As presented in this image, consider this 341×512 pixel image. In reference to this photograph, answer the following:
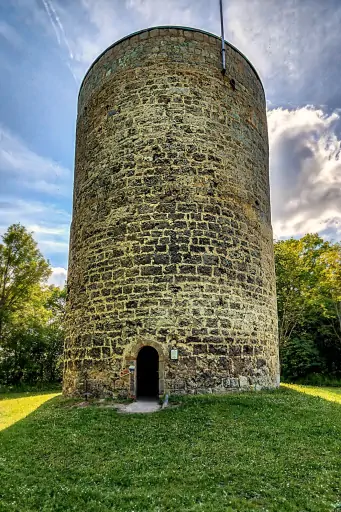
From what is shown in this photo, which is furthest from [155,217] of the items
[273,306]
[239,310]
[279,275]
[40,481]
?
[279,275]

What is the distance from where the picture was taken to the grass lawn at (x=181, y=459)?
4.31 m

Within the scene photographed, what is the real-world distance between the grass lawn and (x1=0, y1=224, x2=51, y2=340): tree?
48.2 feet

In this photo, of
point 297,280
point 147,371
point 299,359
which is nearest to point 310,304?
point 297,280

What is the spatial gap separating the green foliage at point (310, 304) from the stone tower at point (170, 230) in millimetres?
11798

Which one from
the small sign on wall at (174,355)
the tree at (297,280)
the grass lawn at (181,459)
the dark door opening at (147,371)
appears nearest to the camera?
the grass lawn at (181,459)

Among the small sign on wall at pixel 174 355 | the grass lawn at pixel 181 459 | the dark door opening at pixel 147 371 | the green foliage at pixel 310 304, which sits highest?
the green foliage at pixel 310 304

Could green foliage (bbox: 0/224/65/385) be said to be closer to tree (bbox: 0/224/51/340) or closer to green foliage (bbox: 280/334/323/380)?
tree (bbox: 0/224/51/340)

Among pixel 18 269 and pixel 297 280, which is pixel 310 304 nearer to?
pixel 297 280

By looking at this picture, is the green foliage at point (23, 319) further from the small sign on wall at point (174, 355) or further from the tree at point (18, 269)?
the small sign on wall at point (174, 355)

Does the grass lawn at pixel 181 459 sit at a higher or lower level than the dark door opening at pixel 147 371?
lower

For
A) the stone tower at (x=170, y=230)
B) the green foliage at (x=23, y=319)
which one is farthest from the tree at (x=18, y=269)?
the stone tower at (x=170, y=230)

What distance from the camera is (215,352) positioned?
8.56 meters

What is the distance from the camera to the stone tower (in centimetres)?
862

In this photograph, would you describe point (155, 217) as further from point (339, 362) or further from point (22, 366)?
point (339, 362)
